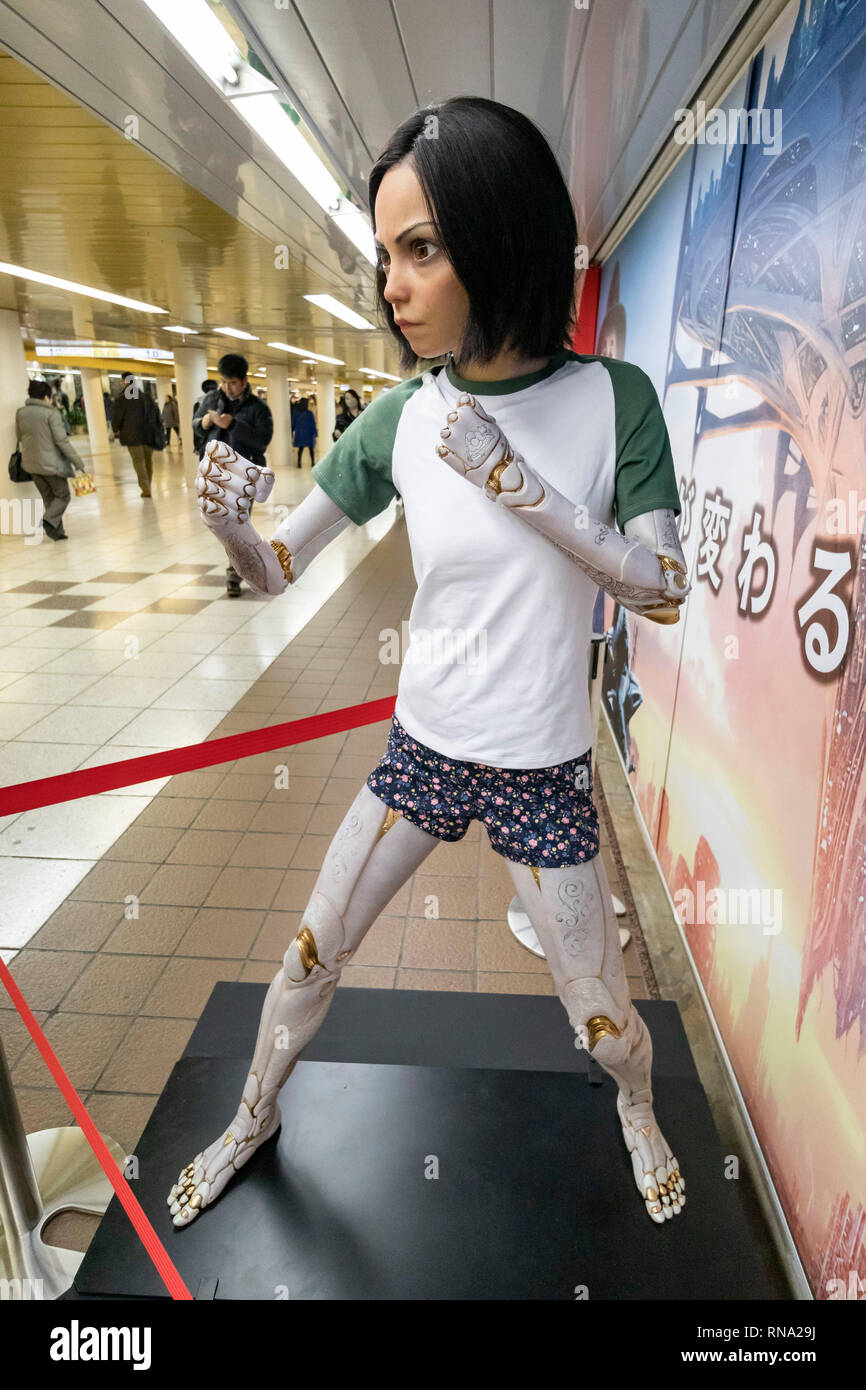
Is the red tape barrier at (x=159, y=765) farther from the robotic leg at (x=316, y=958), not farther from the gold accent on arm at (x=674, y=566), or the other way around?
the gold accent on arm at (x=674, y=566)

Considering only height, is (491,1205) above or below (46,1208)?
above

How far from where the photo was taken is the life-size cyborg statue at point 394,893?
1280 millimetres

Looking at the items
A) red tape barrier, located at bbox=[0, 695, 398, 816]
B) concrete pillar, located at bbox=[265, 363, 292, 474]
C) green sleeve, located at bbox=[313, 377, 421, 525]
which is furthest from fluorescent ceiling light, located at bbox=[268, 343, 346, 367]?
green sleeve, located at bbox=[313, 377, 421, 525]

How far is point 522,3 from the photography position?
7.46 ft

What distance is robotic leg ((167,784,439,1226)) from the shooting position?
64.0 inches

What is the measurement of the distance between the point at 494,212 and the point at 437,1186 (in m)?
1.83

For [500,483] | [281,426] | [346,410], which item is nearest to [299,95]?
[500,483]

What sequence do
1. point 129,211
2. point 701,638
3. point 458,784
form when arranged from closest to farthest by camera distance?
point 458,784
point 701,638
point 129,211

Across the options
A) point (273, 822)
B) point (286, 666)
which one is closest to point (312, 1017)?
point (273, 822)

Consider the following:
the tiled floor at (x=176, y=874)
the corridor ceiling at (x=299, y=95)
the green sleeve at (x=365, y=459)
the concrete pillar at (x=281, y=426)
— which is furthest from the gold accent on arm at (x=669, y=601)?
the concrete pillar at (x=281, y=426)

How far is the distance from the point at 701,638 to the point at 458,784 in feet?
4.50

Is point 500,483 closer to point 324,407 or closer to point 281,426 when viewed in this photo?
point 281,426

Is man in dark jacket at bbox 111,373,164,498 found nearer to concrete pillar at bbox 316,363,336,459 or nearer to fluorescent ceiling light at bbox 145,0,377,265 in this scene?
fluorescent ceiling light at bbox 145,0,377,265
